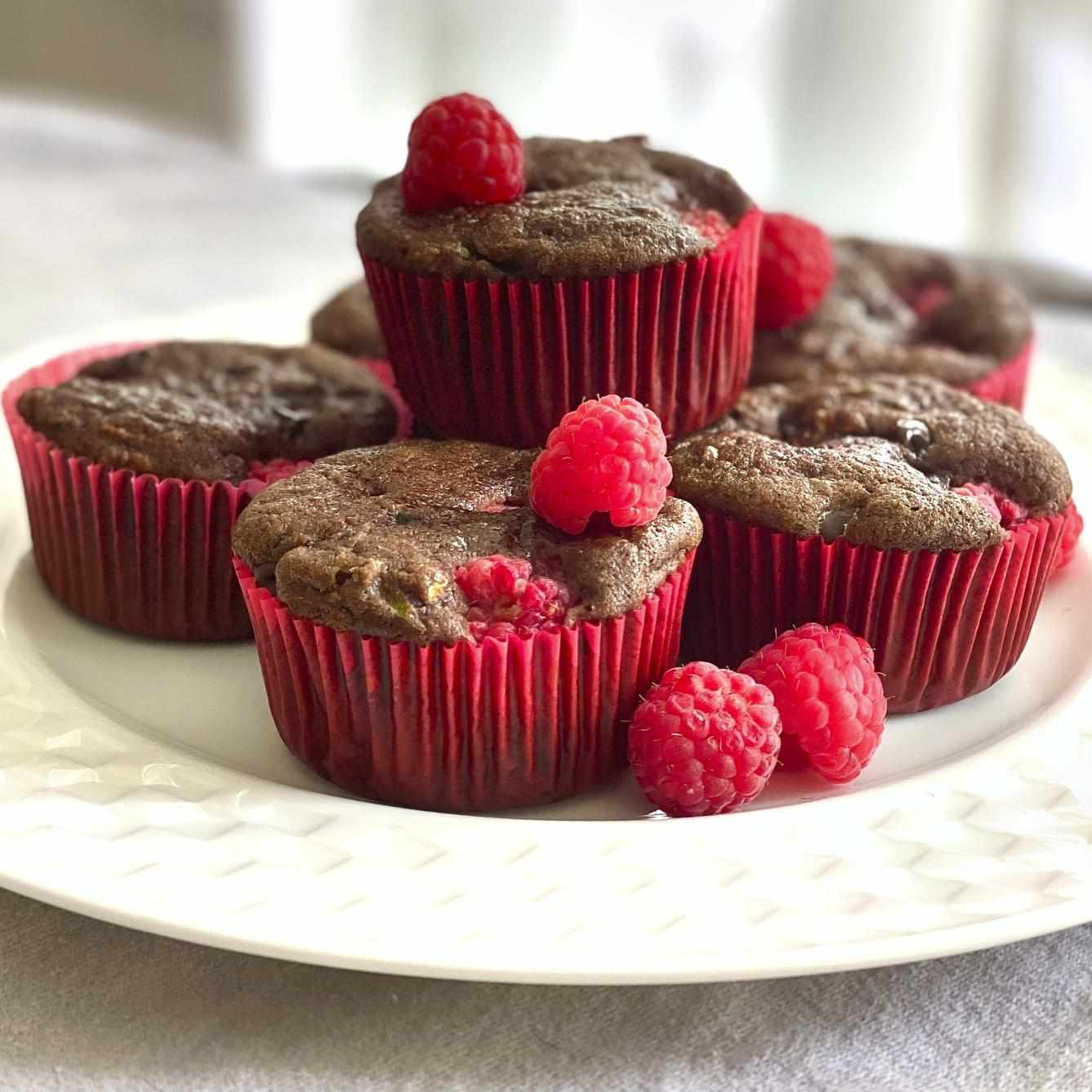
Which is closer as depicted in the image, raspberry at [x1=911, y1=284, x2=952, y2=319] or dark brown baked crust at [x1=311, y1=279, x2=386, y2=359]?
dark brown baked crust at [x1=311, y1=279, x2=386, y2=359]

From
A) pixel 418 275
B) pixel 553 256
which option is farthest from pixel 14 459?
pixel 553 256

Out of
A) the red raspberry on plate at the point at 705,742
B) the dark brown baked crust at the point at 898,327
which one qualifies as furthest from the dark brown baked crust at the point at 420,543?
the dark brown baked crust at the point at 898,327

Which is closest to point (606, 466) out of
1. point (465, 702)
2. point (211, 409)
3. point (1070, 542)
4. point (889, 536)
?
point (465, 702)

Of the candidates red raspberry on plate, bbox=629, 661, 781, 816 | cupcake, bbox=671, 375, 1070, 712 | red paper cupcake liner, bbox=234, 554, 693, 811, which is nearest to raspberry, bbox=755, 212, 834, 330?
cupcake, bbox=671, 375, 1070, 712

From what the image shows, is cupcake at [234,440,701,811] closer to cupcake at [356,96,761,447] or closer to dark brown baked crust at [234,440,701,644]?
→ dark brown baked crust at [234,440,701,644]

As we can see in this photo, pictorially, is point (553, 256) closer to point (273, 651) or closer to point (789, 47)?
point (273, 651)

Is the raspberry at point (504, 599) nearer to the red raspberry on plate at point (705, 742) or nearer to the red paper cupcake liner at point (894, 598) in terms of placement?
the red raspberry on plate at point (705, 742)

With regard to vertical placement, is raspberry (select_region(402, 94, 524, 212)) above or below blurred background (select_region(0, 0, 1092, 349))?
above
